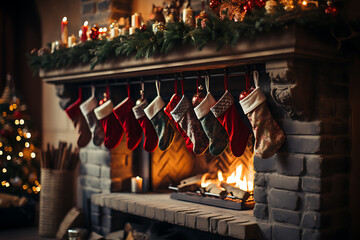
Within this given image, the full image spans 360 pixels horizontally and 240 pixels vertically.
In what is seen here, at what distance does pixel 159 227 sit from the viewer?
358 centimetres

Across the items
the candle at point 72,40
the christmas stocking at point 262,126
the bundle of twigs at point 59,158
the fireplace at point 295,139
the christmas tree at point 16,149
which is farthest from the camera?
the christmas tree at point 16,149

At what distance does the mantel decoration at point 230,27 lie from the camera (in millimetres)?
2422

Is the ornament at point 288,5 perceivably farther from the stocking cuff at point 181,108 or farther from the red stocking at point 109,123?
the red stocking at point 109,123

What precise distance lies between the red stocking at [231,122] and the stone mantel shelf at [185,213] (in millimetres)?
408

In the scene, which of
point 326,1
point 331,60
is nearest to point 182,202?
point 331,60

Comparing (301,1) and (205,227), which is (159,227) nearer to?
(205,227)

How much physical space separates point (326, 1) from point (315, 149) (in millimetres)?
843

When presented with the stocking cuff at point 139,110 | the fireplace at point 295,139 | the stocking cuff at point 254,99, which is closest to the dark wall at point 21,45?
the stocking cuff at point 139,110

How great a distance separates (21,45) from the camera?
18.0 feet

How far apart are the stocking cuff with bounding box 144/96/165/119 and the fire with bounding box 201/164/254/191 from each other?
2.27ft

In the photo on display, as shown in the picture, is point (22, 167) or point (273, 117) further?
point (22, 167)

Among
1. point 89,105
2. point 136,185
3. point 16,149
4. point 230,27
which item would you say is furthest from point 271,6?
point 16,149

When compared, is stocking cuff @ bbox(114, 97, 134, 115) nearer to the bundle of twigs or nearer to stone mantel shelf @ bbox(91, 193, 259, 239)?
stone mantel shelf @ bbox(91, 193, 259, 239)

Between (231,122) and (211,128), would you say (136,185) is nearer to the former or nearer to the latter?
(211,128)
